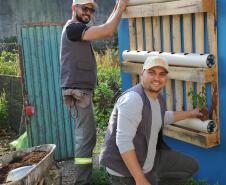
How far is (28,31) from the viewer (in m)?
5.62

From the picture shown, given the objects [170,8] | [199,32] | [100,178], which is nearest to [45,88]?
[100,178]

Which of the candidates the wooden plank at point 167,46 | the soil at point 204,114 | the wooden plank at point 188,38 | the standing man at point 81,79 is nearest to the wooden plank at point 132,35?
the standing man at point 81,79

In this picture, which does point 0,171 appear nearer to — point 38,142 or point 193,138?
point 38,142

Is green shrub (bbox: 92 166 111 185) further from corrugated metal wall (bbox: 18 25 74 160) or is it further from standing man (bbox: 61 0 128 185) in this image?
corrugated metal wall (bbox: 18 25 74 160)

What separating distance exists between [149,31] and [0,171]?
7.64 feet

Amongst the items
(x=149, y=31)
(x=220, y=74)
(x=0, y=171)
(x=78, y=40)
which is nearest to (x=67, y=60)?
(x=78, y=40)

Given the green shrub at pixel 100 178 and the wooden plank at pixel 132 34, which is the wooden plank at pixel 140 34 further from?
the green shrub at pixel 100 178

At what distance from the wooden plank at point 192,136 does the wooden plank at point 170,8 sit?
4.01ft

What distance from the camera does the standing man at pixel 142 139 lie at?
3.35m

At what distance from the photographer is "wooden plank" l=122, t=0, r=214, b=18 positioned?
3.85m

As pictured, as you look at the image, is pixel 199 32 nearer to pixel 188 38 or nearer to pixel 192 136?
pixel 188 38

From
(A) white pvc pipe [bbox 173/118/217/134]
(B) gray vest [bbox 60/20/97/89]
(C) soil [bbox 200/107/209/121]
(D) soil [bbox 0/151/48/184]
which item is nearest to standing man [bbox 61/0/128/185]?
(B) gray vest [bbox 60/20/97/89]

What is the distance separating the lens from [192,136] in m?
4.17

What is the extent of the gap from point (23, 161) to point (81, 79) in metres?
1.12
